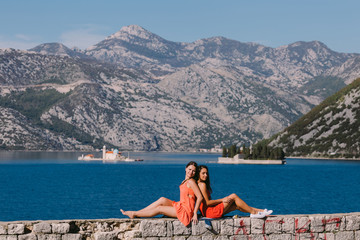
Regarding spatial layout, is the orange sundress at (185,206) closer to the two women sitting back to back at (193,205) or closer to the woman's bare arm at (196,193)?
the two women sitting back to back at (193,205)

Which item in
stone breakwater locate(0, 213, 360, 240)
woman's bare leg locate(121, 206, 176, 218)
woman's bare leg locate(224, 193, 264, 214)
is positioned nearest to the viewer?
stone breakwater locate(0, 213, 360, 240)

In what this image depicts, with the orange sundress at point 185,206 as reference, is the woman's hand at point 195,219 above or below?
below

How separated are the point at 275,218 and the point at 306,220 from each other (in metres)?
1.10

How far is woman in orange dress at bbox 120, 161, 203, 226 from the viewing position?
65.7 ft

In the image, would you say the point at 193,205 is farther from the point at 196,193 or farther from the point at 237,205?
the point at 237,205

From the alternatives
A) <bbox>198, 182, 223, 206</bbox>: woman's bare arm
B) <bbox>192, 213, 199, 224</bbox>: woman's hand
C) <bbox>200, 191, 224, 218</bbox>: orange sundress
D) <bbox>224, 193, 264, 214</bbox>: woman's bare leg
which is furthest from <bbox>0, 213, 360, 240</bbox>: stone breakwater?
<bbox>198, 182, 223, 206</bbox>: woman's bare arm

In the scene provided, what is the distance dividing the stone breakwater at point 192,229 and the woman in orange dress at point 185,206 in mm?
311

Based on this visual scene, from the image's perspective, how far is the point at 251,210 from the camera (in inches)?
826

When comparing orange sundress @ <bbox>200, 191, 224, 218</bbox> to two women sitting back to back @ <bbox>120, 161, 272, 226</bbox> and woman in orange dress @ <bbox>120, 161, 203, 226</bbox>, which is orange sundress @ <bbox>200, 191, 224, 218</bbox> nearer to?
two women sitting back to back @ <bbox>120, 161, 272, 226</bbox>

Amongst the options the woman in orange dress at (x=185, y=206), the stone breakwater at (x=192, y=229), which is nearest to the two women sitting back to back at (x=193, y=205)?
the woman in orange dress at (x=185, y=206)

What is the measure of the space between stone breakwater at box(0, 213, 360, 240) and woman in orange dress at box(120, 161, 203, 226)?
31 centimetres

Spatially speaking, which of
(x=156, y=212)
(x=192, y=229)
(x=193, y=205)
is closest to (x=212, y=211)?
(x=193, y=205)

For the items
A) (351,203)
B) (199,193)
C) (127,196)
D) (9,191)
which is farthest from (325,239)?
(9,191)

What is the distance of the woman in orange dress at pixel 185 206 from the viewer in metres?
20.0
